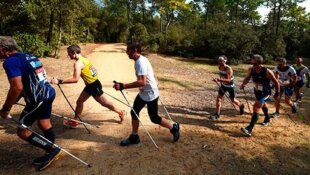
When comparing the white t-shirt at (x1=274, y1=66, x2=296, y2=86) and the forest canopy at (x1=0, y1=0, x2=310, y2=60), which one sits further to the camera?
the forest canopy at (x1=0, y1=0, x2=310, y2=60)

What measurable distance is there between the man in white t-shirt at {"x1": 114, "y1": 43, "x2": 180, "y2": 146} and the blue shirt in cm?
128

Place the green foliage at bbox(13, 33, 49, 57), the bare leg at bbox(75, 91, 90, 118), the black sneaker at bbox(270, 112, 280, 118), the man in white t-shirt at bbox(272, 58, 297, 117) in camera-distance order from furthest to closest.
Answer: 1. the green foliage at bbox(13, 33, 49, 57)
2. the man in white t-shirt at bbox(272, 58, 297, 117)
3. the black sneaker at bbox(270, 112, 280, 118)
4. the bare leg at bbox(75, 91, 90, 118)

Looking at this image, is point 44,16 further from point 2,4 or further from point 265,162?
point 265,162

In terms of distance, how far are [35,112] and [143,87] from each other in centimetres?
198

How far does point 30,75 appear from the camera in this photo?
16.2 feet

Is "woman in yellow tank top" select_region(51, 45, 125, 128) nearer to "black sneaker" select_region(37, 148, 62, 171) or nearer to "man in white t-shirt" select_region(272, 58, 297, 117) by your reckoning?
"black sneaker" select_region(37, 148, 62, 171)

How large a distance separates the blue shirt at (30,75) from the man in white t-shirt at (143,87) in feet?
4.19

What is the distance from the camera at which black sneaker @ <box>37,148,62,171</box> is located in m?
5.27

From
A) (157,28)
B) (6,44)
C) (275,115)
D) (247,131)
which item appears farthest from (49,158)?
(157,28)

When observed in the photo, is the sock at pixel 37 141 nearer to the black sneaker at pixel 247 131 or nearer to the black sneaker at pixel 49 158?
the black sneaker at pixel 49 158

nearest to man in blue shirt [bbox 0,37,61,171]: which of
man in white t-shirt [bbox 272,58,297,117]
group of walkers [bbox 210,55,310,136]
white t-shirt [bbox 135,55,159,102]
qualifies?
white t-shirt [bbox 135,55,159,102]

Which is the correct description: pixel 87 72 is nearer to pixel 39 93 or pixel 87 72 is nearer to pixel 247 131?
pixel 39 93

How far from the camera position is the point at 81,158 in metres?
5.75

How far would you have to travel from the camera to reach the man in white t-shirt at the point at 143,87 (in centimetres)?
568
